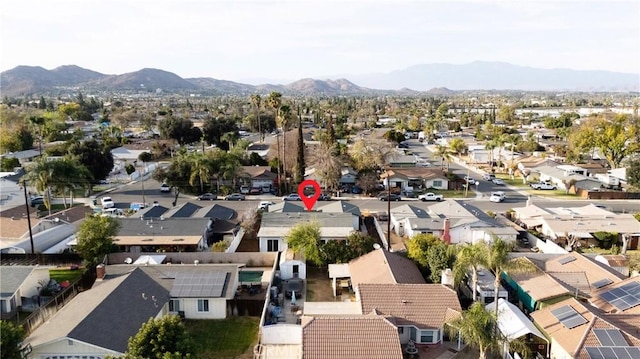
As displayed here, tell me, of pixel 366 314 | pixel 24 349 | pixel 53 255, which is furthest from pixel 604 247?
pixel 53 255

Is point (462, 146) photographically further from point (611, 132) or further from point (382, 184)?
point (382, 184)

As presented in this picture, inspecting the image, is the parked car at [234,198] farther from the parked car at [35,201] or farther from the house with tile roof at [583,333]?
the house with tile roof at [583,333]

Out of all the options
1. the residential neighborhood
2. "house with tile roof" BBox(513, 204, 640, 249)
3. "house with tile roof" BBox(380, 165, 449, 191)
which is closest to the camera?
the residential neighborhood

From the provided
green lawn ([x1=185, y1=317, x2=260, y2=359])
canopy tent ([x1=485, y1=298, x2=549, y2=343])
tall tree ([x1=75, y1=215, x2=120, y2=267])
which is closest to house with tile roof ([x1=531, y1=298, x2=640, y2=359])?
canopy tent ([x1=485, y1=298, x2=549, y2=343])

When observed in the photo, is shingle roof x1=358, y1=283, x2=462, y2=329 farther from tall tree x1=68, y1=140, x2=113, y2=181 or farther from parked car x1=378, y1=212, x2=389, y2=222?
tall tree x1=68, y1=140, x2=113, y2=181

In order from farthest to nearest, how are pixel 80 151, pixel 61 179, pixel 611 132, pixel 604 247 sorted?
pixel 611 132 < pixel 80 151 < pixel 61 179 < pixel 604 247

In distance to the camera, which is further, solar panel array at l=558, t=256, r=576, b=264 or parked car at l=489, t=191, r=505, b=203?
parked car at l=489, t=191, r=505, b=203

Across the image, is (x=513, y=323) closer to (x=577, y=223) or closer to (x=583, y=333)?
(x=583, y=333)
